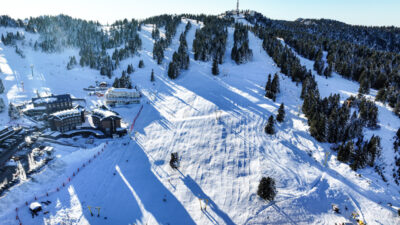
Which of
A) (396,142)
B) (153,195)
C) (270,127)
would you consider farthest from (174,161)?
(396,142)

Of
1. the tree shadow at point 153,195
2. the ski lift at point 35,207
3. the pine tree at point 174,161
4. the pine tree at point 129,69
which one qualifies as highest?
the pine tree at point 129,69

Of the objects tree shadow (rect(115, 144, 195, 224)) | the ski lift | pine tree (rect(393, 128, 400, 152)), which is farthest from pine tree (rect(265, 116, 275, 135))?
the ski lift

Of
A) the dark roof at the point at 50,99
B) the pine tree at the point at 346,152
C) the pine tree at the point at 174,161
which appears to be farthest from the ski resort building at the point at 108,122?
the pine tree at the point at 346,152

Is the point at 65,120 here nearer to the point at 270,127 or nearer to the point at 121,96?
the point at 121,96

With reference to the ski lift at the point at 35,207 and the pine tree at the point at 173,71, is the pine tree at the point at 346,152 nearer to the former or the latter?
the ski lift at the point at 35,207

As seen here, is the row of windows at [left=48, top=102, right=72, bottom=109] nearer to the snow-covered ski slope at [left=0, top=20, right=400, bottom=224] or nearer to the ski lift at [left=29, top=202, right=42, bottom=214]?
the snow-covered ski slope at [left=0, top=20, right=400, bottom=224]
